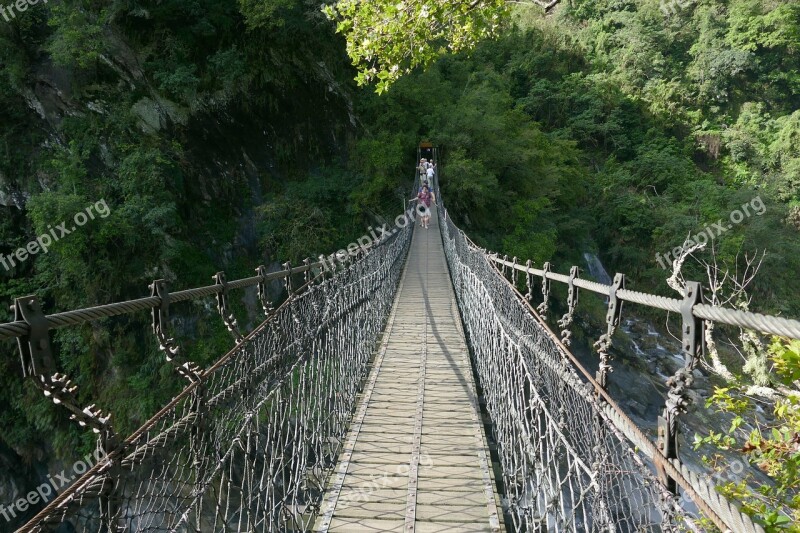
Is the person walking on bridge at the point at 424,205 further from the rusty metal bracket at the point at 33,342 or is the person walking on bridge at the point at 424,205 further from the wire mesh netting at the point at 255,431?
the rusty metal bracket at the point at 33,342

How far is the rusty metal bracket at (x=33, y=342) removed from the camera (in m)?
0.86

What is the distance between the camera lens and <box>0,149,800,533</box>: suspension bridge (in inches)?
35.9

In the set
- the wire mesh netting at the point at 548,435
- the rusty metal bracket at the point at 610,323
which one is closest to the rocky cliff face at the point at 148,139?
the wire mesh netting at the point at 548,435

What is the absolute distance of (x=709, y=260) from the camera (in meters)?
13.0

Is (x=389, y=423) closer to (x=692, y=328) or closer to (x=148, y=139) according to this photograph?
(x=692, y=328)

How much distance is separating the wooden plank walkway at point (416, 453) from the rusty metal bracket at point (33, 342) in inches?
61.4

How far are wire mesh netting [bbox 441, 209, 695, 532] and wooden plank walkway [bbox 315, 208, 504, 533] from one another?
5.9 inches

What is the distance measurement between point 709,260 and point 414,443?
12989 mm

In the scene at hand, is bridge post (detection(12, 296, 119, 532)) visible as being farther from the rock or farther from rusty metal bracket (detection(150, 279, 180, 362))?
the rock

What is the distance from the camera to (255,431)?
1.76 meters

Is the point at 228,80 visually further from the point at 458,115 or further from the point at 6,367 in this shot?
the point at 6,367

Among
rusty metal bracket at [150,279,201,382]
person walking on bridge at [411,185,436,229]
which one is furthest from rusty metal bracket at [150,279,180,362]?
person walking on bridge at [411,185,436,229]

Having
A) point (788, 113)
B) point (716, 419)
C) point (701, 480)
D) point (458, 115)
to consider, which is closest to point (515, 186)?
point (458, 115)

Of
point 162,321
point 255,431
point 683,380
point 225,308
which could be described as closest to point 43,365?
point 162,321
